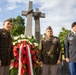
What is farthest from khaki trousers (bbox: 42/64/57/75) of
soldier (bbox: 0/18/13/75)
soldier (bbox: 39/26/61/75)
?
soldier (bbox: 0/18/13/75)

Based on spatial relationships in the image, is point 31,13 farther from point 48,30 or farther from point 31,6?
point 48,30

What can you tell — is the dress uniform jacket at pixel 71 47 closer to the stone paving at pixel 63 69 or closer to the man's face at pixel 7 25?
the man's face at pixel 7 25

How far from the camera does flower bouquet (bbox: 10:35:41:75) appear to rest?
5.54m

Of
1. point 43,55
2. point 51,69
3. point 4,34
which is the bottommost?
point 51,69

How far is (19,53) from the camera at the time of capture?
5621mm

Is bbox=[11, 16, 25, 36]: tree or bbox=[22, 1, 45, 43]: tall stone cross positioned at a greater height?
bbox=[11, 16, 25, 36]: tree

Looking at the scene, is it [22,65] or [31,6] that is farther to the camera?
[31,6]

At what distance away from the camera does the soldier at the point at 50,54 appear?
5.27 metres

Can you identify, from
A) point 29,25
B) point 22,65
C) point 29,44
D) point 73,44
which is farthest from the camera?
point 29,25

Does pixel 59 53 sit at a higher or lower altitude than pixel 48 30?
lower

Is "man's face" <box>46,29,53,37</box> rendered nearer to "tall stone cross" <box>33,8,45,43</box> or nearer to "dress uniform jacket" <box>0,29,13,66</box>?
"dress uniform jacket" <box>0,29,13,66</box>

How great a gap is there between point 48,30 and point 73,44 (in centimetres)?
71

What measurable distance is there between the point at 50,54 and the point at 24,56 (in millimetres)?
789

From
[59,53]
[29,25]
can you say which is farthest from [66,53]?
[29,25]
